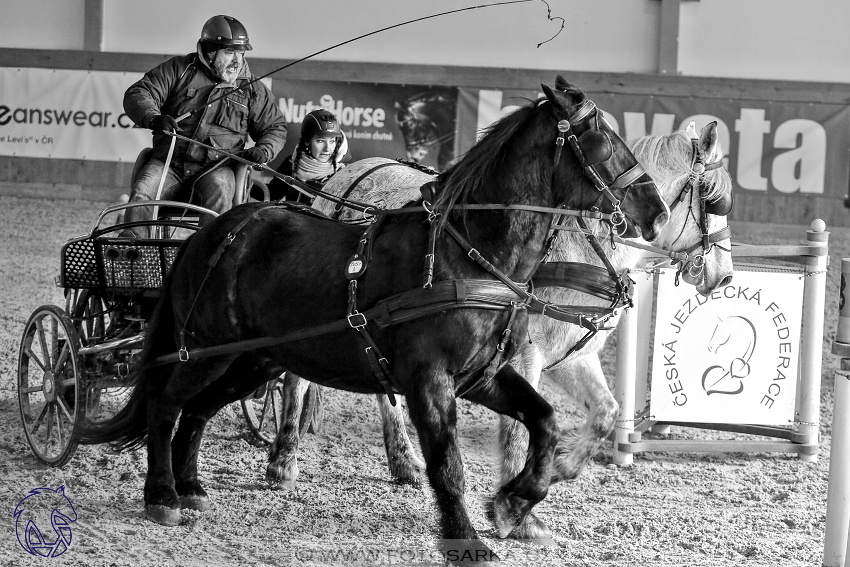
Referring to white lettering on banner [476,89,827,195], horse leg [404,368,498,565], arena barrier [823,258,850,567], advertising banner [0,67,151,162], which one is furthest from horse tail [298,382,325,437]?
advertising banner [0,67,151,162]

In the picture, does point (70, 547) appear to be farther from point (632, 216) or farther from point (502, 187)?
point (632, 216)

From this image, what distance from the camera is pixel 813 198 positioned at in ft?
37.6

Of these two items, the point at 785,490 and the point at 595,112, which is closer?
the point at 595,112

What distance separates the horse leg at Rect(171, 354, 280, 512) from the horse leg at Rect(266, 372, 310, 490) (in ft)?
1.23

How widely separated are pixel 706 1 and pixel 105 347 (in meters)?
9.90

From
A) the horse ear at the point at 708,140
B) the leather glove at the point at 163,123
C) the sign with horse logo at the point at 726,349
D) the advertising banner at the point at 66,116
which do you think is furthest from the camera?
the advertising banner at the point at 66,116

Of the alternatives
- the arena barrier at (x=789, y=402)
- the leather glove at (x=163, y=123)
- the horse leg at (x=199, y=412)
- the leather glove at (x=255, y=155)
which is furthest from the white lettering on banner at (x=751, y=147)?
the horse leg at (x=199, y=412)

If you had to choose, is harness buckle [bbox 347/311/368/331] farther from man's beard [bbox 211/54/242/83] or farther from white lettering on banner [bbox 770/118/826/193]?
white lettering on banner [bbox 770/118/826/193]

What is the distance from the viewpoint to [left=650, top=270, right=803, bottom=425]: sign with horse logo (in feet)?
18.6

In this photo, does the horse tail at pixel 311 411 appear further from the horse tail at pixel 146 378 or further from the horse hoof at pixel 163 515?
the horse hoof at pixel 163 515

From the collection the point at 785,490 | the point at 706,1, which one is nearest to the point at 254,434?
the point at 785,490

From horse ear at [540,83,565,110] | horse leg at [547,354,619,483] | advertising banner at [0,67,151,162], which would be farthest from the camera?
advertising banner at [0,67,151,162]

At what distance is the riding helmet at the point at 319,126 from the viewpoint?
6477 mm

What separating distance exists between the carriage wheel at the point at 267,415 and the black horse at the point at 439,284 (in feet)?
4.35
